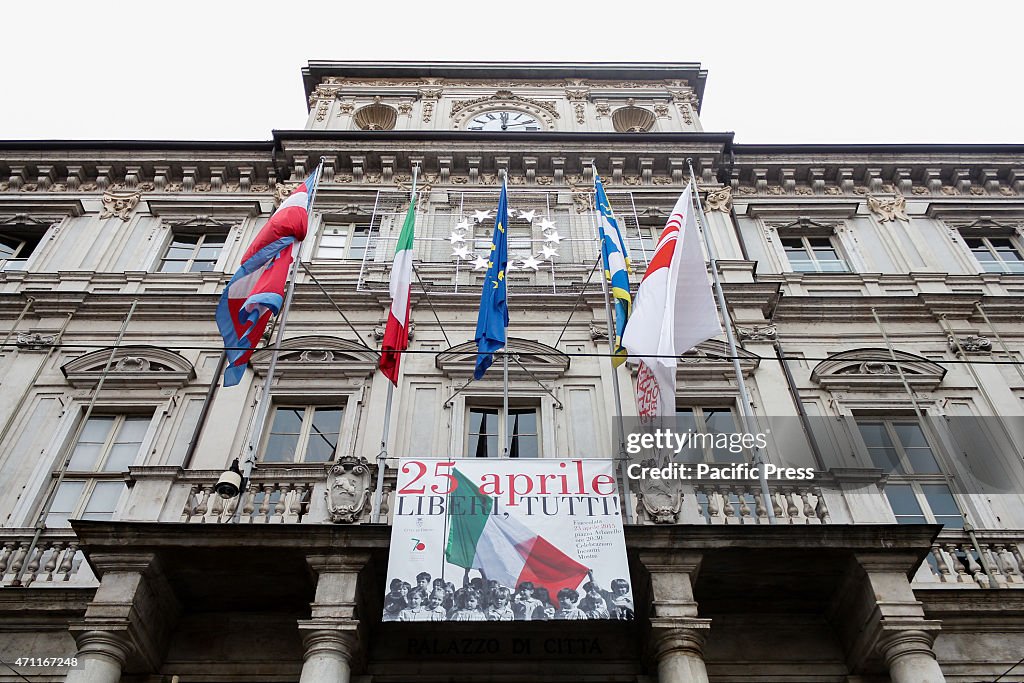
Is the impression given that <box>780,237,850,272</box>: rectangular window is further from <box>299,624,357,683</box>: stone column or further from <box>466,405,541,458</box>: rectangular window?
<box>299,624,357,683</box>: stone column

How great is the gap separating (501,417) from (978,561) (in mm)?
7088

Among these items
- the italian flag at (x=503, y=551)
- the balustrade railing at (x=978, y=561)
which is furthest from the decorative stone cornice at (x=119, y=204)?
A: the balustrade railing at (x=978, y=561)

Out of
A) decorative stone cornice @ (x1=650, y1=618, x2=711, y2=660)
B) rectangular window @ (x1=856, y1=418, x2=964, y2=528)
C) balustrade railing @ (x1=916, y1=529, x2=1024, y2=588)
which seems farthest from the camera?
rectangular window @ (x1=856, y1=418, x2=964, y2=528)

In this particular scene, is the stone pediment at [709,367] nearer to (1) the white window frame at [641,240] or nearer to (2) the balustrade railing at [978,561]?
(1) the white window frame at [641,240]

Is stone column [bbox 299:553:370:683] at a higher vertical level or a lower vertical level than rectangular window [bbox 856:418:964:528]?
lower

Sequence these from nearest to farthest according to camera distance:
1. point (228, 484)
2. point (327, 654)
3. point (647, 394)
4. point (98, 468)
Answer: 1. point (327, 654)
2. point (228, 484)
3. point (647, 394)
4. point (98, 468)

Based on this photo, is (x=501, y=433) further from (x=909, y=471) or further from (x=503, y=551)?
(x=909, y=471)

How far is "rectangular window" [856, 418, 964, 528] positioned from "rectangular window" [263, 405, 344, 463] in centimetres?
856

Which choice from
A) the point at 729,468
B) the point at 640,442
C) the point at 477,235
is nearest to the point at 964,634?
the point at 729,468

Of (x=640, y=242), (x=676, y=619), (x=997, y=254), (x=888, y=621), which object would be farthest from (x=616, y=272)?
(x=997, y=254)

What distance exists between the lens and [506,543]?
9953 mm

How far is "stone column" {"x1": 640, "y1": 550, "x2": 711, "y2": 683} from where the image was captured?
895cm

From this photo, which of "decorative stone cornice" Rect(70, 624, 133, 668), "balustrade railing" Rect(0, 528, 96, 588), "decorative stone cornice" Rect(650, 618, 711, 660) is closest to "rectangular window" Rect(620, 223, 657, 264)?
"decorative stone cornice" Rect(650, 618, 711, 660)

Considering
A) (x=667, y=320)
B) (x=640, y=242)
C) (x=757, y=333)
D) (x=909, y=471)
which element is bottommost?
(x=909, y=471)
